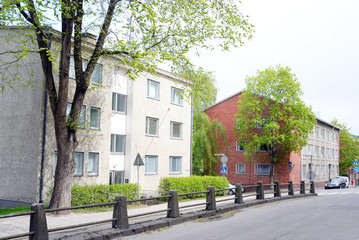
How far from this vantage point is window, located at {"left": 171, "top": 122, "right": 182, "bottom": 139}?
28.3 meters

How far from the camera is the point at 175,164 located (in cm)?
2841

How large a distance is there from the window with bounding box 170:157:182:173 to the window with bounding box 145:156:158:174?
1955 millimetres

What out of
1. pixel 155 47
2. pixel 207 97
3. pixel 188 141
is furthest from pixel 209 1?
pixel 188 141

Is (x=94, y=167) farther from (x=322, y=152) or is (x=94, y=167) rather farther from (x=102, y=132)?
(x=322, y=152)

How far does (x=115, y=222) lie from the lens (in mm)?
9961

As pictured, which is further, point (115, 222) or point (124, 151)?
point (124, 151)

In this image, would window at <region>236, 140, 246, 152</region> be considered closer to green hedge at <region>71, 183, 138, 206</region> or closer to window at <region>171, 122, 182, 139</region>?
window at <region>171, 122, 182, 139</region>

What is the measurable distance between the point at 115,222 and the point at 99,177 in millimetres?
11635

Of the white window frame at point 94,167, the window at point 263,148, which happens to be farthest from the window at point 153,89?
→ the window at point 263,148

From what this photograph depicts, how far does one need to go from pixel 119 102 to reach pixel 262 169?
961 inches

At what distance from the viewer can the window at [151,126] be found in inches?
1015

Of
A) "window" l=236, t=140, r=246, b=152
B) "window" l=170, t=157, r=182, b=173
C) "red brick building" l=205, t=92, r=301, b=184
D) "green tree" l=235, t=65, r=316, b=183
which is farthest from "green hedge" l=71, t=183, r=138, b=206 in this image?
"red brick building" l=205, t=92, r=301, b=184

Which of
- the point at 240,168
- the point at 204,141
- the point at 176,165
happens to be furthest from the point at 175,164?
the point at 240,168

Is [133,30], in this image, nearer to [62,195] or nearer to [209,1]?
[209,1]
